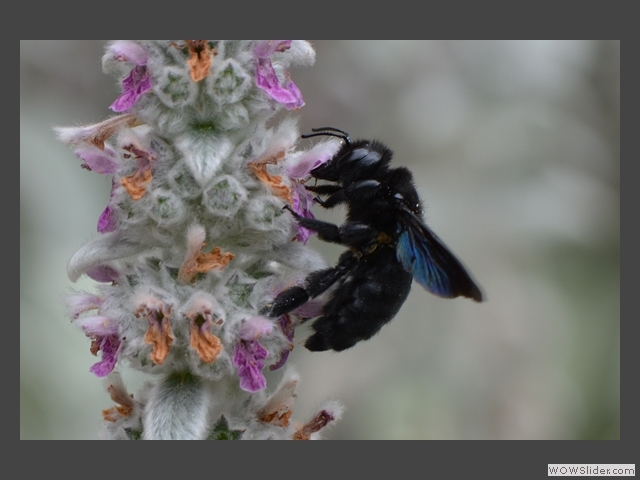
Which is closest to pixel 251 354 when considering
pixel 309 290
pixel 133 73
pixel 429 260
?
pixel 309 290

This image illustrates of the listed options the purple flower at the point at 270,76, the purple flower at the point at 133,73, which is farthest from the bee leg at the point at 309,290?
the purple flower at the point at 133,73

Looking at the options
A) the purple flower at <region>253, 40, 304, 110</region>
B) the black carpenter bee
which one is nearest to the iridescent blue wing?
the black carpenter bee

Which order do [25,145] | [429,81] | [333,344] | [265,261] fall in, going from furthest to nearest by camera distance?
[429,81] → [25,145] → [333,344] → [265,261]

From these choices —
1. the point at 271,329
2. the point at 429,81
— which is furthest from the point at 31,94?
the point at 271,329

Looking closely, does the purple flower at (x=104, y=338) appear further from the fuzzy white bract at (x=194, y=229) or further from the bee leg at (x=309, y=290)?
the bee leg at (x=309, y=290)

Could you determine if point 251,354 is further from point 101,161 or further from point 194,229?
point 101,161

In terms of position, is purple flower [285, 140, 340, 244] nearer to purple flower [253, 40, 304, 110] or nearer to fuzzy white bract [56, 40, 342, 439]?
fuzzy white bract [56, 40, 342, 439]

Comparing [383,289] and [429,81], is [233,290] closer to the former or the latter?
[383,289]
